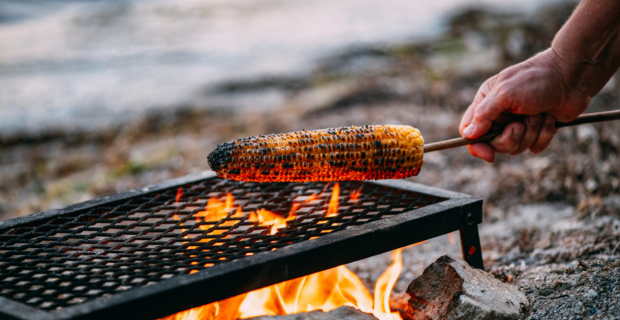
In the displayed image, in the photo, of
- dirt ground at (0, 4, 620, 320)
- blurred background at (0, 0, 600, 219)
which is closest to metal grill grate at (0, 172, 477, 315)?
dirt ground at (0, 4, 620, 320)

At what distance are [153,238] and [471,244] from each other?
1.66 meters

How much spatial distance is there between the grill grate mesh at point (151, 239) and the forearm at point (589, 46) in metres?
1.04

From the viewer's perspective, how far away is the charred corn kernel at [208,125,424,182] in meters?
2.09

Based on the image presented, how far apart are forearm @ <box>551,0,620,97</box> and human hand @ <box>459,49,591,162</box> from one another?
0.04 m

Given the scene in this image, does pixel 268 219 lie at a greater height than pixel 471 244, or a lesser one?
greater

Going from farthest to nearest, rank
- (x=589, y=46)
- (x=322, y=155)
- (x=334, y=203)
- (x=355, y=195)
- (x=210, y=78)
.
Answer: (x=210, y=78), (x=355, y=195), (x=334, y=203), (x=589, y=46), (x=322, y=155)

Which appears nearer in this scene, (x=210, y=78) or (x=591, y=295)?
(x=591, y=295)

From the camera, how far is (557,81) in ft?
7.79

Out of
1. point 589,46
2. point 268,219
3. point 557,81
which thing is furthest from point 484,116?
point 268,219

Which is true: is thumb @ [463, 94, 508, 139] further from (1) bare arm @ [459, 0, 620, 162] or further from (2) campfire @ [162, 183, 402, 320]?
(2) campfire @ [162, 183, 402, 320]

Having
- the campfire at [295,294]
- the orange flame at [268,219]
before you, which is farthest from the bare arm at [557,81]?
the orange flame at [268,219]

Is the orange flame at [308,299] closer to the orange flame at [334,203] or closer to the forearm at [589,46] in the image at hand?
the orange flame at [334,203]

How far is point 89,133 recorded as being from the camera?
7797mm

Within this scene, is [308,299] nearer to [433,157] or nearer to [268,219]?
[268,219]
